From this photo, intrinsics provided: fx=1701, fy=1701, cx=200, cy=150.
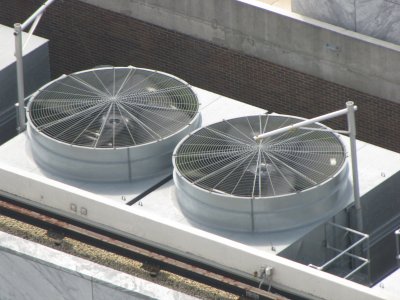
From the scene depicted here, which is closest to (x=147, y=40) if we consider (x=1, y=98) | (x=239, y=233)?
(x=1, y=98)

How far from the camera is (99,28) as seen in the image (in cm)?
4981

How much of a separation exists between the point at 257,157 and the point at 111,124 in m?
3.91

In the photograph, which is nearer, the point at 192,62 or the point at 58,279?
the point at 58,279

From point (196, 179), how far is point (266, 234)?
2070mm

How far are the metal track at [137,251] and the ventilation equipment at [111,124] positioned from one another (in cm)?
154

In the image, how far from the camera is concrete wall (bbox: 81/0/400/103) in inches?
1711

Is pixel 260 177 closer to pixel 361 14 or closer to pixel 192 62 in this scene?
pixel 361 14

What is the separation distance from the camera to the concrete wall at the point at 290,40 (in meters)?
43.5

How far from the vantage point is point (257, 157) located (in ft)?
127

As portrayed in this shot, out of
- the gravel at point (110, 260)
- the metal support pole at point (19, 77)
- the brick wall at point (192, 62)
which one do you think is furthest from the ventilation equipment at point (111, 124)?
the brick wall at point (192, 62)

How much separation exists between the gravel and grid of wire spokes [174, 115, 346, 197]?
272 centimetres

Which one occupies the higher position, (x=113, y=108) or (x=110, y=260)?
(x=113, y=108)

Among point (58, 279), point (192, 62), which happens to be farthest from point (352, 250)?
point (192, 62)

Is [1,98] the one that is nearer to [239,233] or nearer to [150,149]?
[150,149]
